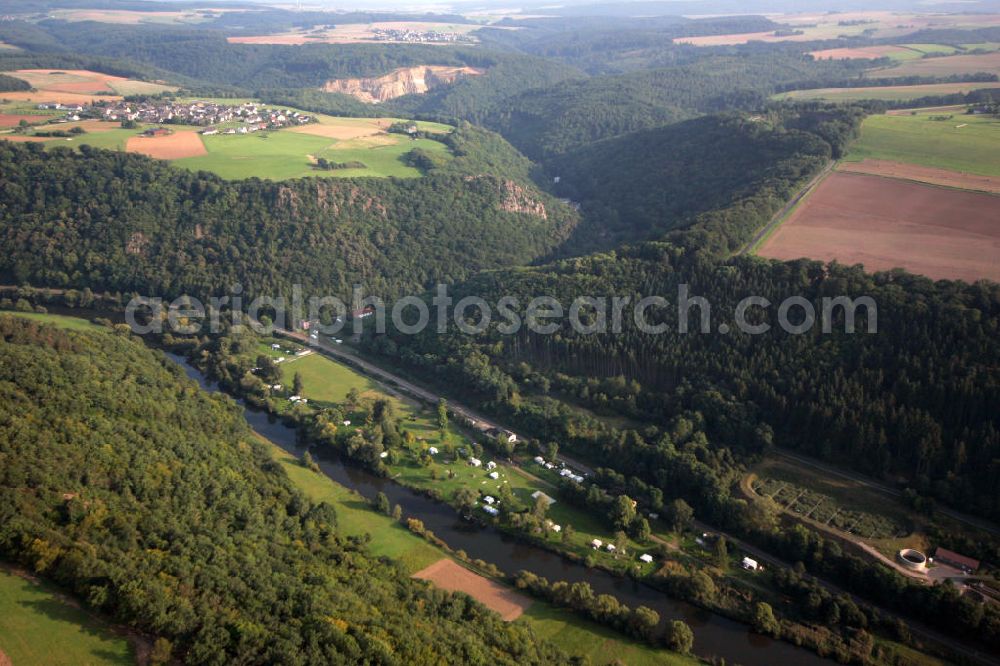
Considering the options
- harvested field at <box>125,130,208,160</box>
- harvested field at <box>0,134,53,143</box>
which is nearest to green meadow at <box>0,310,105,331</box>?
harvested field at <box>125,130,208,160</box>

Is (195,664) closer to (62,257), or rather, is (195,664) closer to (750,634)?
(750,634)

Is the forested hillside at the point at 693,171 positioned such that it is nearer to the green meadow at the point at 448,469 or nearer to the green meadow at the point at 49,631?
the green meadow at the point at 448,469

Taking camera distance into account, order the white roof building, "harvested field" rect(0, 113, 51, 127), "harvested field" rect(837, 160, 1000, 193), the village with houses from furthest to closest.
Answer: the village with houses, "harvested field" rect(0, 113, 51, 127), "harvested field" rect(837, 160, 1000, 193), the white roof building

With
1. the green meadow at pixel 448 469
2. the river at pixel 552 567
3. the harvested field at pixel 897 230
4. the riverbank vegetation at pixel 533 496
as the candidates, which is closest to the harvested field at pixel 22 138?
the riverbank vegetation at pixel 533 496

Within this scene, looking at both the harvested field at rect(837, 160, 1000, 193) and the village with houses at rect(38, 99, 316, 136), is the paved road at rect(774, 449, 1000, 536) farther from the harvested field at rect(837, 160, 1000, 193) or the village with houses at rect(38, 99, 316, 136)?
the village with houses at rect(38, 99, 316, 136)

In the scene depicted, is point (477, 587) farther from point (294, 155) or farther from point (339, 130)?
point (339, 130)

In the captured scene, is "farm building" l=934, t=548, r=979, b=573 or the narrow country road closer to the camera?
the narrow country road

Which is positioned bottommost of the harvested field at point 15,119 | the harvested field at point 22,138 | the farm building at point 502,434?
the farm building at point 502,434
